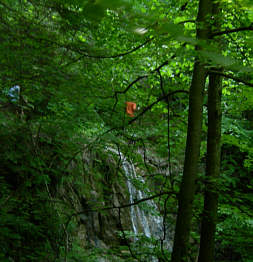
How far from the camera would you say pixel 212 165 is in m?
2.94

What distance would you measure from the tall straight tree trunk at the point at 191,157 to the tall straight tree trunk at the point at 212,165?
0.59ft

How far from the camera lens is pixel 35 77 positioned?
105 inches

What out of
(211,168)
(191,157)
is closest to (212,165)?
(211,168)

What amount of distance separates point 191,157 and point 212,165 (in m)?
0.67

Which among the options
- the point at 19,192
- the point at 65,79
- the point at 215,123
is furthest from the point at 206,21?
the point at 19,192

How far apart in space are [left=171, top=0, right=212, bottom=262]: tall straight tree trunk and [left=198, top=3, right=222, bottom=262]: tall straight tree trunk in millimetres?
180

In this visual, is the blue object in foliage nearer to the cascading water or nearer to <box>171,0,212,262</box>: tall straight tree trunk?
<box>171,0,212,262</box>: tall straight tree trunk

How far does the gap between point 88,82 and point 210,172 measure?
1617mm

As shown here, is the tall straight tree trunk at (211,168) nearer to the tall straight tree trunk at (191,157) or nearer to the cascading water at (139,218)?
the tall straight tree trunk at (191,157)

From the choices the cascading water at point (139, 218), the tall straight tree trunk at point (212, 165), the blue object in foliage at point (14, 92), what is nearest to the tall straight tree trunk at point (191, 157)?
the tall straight tree trunk at point (212, 165)

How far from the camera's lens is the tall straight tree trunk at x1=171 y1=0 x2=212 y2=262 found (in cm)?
229

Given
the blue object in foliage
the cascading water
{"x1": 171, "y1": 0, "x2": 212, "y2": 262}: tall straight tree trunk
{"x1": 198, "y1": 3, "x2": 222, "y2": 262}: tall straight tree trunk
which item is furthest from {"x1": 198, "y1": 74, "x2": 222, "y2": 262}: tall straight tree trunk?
the cascading water

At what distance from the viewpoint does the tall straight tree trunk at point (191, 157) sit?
2.29 meters

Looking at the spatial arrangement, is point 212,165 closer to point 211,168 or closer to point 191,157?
point 211,168
